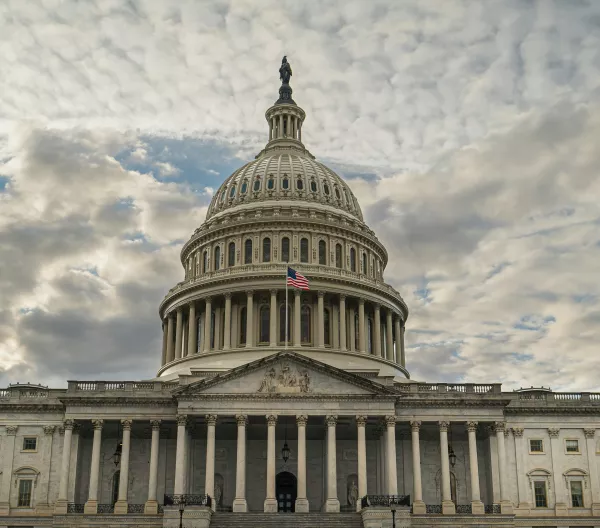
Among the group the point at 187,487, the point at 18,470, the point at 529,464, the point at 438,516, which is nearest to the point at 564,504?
the point at 529,464

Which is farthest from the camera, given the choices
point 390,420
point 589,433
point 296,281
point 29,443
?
point 296,281

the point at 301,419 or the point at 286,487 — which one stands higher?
the point at 301,419

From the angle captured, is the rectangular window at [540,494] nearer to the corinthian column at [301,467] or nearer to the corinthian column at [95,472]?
the corinthian column at [301,467]

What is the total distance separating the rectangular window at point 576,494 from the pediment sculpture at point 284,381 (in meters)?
24.2

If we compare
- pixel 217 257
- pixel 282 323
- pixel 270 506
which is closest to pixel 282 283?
pixel 282 323

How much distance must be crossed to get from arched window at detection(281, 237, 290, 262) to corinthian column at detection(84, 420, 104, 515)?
1132 inches

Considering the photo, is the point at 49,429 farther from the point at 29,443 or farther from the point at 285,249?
the point at 285,249

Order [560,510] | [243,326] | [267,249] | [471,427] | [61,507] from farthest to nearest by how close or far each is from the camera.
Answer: [267,249]
[243,326]
[560,510]
[471,427]
[61,507]

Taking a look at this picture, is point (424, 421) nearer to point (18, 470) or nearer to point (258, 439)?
point (258, 439)

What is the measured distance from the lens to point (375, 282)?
91.3 meters

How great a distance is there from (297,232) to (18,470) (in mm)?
37148

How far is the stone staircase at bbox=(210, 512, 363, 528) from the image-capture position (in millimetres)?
61156

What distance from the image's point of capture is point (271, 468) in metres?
66.2

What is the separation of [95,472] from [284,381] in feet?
53.9
